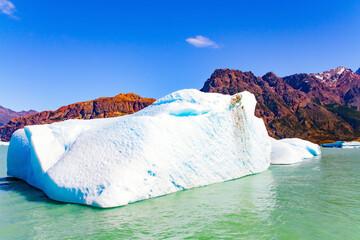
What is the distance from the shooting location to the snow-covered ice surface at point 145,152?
6965 millimetres

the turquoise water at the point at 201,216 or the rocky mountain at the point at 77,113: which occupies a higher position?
the rocky mountain at the point at 77,113

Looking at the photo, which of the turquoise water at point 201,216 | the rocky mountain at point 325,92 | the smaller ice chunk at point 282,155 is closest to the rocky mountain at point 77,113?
the smaller ice chunk at point 282,155

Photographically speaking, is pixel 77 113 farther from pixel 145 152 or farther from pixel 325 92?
pixel 325 92

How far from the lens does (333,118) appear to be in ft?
424

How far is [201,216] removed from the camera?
5953 millimetres

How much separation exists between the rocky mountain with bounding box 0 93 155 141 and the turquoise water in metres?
132

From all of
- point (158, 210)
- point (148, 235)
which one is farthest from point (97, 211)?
point (148, 235)

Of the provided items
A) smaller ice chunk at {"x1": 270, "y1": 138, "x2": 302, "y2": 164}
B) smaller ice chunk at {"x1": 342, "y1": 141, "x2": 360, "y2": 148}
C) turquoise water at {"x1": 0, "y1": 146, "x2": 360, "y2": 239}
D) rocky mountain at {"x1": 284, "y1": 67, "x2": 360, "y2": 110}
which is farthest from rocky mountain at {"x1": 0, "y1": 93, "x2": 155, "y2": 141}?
turquoise water at {"x1": 0, "y1": 146, "x2": 360, "y2": 239}

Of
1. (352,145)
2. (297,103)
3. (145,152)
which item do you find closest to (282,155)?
(145,152)

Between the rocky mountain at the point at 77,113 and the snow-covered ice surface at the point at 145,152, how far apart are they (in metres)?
129

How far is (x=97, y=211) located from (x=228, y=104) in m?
7.75

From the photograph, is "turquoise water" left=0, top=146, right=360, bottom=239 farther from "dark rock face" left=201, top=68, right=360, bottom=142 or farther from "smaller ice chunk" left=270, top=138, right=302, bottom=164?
"dark rock face" left=201, top=68, right=360, bottom=142

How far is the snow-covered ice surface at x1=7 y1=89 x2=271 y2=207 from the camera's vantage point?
696cm

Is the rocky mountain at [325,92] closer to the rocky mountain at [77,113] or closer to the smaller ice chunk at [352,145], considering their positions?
the smaller ice chunk at [352,145]
